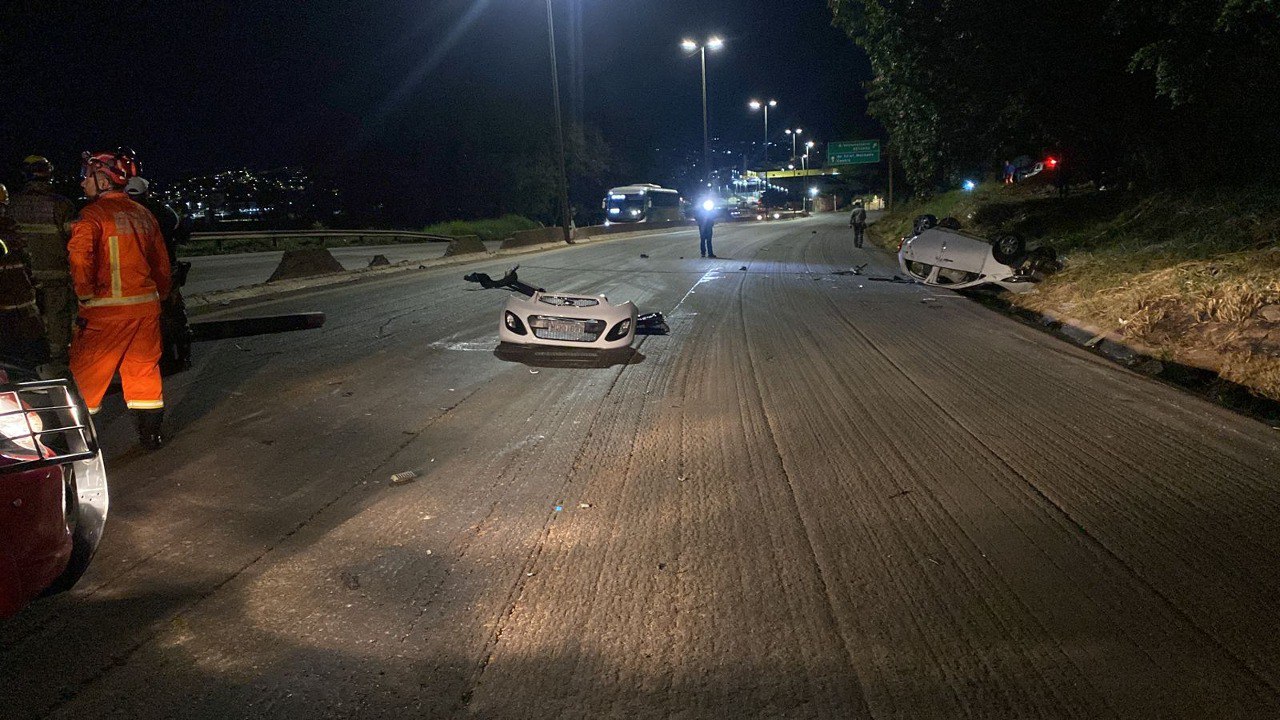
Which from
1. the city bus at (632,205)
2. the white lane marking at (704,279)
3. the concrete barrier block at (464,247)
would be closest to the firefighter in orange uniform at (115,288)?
the white lane marking at (704,279)

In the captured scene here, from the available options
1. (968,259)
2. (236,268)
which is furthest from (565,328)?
(236,268)

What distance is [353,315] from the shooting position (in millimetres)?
11953

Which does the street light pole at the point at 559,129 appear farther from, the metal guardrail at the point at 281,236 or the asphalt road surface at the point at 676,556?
the asphalt road surface at the point at 676,556

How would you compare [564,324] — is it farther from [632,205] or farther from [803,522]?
[632,205]

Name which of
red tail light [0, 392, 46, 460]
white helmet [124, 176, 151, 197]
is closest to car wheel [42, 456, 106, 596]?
red tail light [0, 392, 46, 460]

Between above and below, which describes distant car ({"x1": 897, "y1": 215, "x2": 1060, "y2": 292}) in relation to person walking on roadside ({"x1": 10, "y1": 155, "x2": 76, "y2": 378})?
below

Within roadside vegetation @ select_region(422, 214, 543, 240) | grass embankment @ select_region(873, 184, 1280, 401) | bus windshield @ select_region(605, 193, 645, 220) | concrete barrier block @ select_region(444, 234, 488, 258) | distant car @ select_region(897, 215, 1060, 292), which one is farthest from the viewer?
bus windshield @ select_region(605, 193, 645, 220)

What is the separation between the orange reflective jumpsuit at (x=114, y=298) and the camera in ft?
16.0

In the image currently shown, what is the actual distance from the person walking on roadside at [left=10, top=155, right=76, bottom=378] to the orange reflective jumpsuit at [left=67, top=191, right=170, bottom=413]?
105 cm

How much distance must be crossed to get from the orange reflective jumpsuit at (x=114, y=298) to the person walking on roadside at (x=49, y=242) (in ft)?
3.45

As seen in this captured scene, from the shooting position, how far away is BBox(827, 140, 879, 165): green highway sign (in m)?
65.5

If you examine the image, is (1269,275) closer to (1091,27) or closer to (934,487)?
(934,487)

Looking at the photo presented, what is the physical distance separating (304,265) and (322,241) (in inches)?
781

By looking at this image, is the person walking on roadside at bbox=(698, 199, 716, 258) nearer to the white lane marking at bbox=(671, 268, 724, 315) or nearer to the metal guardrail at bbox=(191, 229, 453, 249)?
the white lane marking at bbox=(671, 268, 724, 315)
